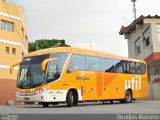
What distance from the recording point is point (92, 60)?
76.1ft

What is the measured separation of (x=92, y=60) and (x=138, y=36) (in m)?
20.3

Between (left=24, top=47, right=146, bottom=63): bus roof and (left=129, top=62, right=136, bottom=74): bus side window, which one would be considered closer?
(left=24, top=47, right=146, bottom=63): bus roof

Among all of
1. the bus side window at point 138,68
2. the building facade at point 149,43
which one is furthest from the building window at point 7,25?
the bus side window at point 138,68

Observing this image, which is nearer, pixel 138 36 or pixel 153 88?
pixel 153 88

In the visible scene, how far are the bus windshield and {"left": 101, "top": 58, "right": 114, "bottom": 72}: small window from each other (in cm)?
378

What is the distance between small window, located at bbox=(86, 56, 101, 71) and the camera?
897 inches

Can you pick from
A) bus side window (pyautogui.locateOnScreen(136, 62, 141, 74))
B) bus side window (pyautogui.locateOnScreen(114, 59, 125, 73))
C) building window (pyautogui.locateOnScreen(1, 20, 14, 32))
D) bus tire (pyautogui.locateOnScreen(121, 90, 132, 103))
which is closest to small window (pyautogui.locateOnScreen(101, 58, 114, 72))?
bus side window (pyautogui.locateOnScreen(114, 59, 125, 73))

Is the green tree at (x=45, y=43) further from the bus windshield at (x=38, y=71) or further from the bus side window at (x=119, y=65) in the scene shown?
the bus windshield at (x=38, y=71)

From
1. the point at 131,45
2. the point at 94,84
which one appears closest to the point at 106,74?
the point at 94,84

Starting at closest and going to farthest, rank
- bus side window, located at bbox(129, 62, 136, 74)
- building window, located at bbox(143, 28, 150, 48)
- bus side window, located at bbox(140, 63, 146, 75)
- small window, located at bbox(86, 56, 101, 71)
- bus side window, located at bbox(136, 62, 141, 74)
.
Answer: small window, located at bbox(86, 56, 101, 71)
bus side window, located at bbox(129, 62, 136, 74)
bus side window, located at bbox(136, 62, 141, 74)
bus side window, located at bbox(140, 63, 146, 75)
building window, located at bbox(143, 28, 150, 48)

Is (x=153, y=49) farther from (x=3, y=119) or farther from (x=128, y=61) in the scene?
(x=3, y=119)

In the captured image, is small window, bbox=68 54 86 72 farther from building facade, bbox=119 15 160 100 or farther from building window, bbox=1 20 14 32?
building window, bbox=1 20 14 32

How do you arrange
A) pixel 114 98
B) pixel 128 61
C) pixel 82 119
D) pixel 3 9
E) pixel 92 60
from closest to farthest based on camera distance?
1. pixel 82 119
2. pixel 92 60
3. pixel 114 98
4. pixel 128 61
5. pixel 3 9

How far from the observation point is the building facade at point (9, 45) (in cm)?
4506
